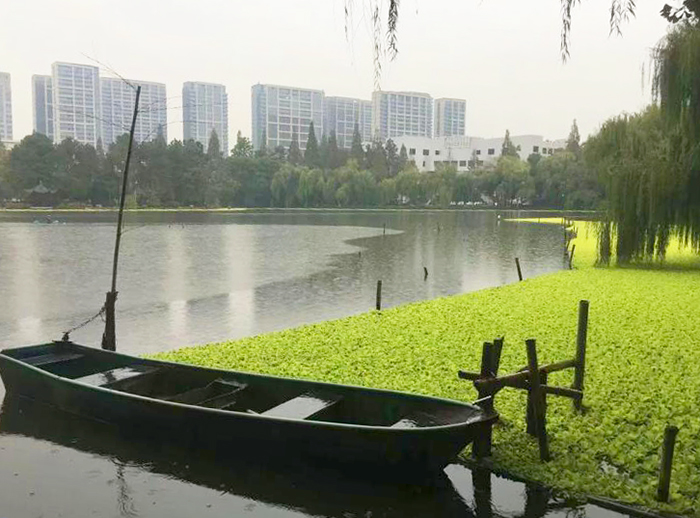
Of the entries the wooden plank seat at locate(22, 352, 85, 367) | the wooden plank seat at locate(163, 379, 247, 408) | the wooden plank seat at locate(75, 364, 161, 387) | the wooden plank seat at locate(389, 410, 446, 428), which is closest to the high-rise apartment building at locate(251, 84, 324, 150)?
the wooden plank seat at locate(22, 352, 85, 367)

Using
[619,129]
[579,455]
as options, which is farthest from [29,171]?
[579,455]

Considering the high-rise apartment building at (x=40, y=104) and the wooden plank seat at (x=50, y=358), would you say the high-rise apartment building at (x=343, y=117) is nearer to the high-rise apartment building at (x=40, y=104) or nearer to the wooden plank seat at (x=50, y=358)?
the high-rise apartment building at (x=40, y=104)

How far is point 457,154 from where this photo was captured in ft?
331

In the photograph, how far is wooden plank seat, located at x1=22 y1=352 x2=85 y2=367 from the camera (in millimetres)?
6823

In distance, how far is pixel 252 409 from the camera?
5.93 metres

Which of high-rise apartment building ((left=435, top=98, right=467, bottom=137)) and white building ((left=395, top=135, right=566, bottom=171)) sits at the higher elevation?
high-rise apartment building ((left=435, top=98, right=467, bottom=137))

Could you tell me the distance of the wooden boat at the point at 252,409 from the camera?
455cm

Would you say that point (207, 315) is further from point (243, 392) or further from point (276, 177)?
A: point (276, 177)

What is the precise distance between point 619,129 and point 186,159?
56497 mm

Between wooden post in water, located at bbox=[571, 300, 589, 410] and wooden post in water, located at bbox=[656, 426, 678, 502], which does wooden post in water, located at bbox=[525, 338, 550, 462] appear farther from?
wooden post in water, located at bbox=[571, 300, 589, 410]

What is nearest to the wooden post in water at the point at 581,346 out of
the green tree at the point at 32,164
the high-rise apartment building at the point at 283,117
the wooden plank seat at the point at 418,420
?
the wooden plank seat at the point at 418,420

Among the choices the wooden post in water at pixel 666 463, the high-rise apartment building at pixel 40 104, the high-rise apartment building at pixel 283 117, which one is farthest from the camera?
the high-rise apartment building at pixel 283 117

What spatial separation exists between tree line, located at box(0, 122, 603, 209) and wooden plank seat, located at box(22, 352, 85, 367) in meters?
52.0

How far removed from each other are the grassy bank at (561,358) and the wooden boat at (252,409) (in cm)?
76
